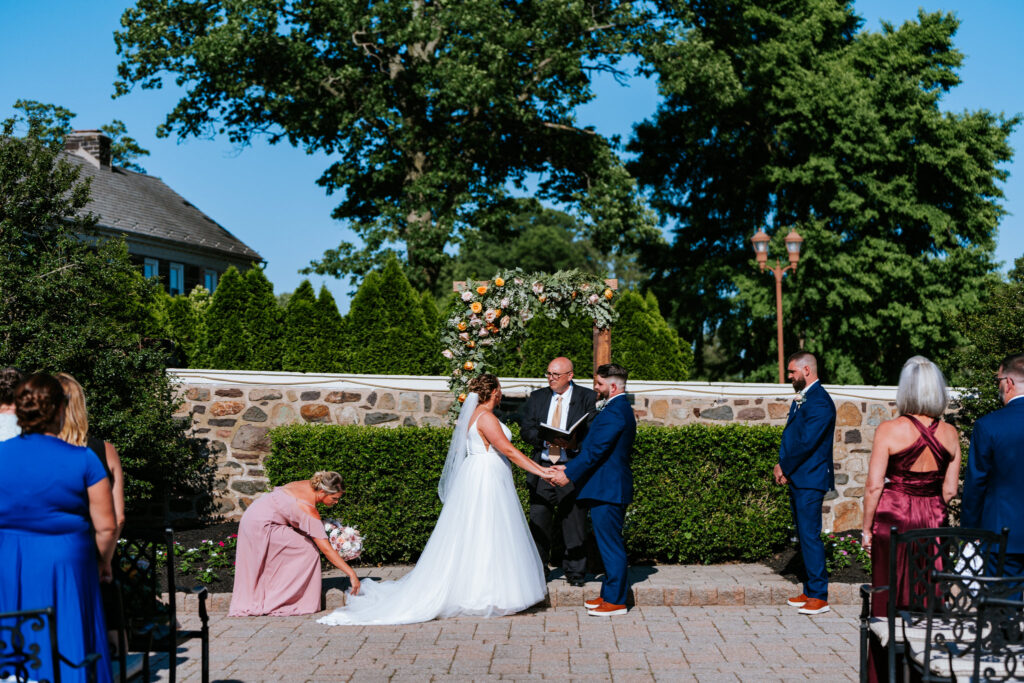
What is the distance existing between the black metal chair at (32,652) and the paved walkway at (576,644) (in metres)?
1.97

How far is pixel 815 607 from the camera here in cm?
→ 726

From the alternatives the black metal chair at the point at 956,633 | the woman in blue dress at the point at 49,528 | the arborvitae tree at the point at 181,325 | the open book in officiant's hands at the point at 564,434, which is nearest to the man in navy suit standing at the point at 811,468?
the open book in officiant's hands at the point at 564,434

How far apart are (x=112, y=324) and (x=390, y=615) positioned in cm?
461

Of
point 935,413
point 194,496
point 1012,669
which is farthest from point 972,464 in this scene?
point 194,496

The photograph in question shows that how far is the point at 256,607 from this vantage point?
287 inches

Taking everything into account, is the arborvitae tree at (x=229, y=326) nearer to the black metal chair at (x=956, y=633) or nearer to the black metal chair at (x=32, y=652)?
the black metal chair at (x=32, y=652)

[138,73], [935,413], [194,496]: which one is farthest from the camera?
[138,73]

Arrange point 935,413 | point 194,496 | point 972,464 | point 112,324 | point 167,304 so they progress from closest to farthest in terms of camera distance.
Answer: point 972,464, point 935,413, point 112,324, point 194,496, point 167,304

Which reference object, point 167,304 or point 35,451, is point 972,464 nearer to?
point 35,451

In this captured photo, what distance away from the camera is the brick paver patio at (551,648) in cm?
564

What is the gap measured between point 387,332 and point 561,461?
8.99m

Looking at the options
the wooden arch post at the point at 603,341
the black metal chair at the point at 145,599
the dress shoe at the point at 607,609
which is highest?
the wooden arch post at the point at 603,341

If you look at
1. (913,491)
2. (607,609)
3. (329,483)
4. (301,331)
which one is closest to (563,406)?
(607,609)

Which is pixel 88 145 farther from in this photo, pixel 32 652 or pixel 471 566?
pixel 32 652
